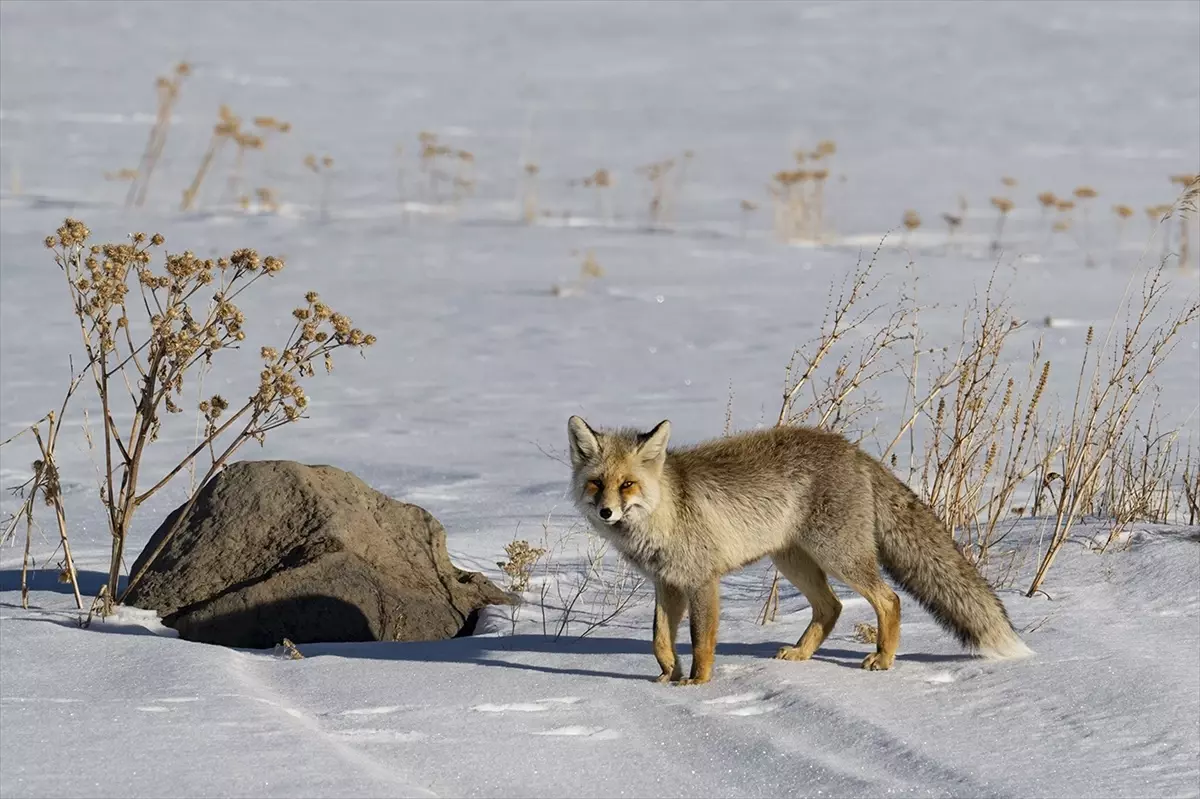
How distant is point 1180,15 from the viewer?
1284 inches

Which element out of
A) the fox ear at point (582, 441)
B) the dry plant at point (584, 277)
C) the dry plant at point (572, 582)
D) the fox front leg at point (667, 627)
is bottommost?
the dry plant at point (572, 582)

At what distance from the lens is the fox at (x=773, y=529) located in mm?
5227

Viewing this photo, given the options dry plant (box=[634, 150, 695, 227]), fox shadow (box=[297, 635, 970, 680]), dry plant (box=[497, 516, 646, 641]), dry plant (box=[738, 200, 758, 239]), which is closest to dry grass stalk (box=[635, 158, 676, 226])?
dry plant (box=[634, 150, 695, 227])

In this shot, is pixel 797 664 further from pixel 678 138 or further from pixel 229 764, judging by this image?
pixel 678 138

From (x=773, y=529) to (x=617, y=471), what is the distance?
644mm

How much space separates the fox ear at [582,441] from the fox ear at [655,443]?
6.6 inches

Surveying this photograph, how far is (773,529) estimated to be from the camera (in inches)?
212

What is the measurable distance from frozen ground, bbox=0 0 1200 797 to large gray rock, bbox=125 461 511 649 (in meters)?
0.29

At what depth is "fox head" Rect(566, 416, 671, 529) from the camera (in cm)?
513

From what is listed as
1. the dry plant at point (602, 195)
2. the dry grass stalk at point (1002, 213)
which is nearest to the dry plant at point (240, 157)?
the dry plant at point (602, 195)

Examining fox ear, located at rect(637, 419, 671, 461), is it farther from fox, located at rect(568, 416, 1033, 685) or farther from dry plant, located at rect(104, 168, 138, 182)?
dry plant, located at rect(104, 168, 138, 182)

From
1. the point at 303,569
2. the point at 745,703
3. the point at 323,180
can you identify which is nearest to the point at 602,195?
the point at 323,180

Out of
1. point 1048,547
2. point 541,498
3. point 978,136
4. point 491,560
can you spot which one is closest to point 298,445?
point 541,498

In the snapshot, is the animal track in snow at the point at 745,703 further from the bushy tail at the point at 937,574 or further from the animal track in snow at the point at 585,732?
the bushy tail at the point at 937,574
